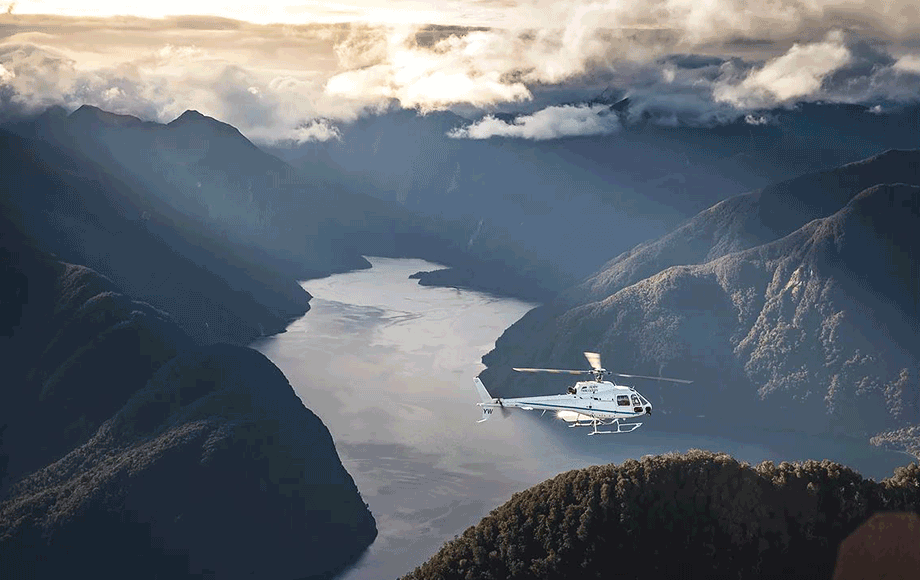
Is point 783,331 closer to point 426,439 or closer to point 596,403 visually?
point 426,439

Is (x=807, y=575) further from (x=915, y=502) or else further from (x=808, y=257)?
(x=808, y=257)

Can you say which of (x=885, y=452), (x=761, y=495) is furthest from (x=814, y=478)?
(x=885, y=452)

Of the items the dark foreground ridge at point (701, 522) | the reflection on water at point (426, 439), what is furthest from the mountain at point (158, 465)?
the dark foreground ridge at point (701, 522)

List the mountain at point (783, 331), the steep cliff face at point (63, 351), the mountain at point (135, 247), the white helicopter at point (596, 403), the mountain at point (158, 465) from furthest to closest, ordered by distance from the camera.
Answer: the mountain at point (135, 247) → the mountain at point (783, 331) → the steep cliff face at point (63, 351) → the mountain at point (158, 465) → the white helicopter at point (596, 403)

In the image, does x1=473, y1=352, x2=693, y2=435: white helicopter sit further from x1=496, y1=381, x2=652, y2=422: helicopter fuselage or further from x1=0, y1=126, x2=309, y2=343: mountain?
x1=0, y1=126, x2=309, y2=343: mountain

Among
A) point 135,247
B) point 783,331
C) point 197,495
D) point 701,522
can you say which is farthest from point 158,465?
point 135,247

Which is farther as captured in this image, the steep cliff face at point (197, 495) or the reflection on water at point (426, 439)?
the reflection on water at point (426, 439)

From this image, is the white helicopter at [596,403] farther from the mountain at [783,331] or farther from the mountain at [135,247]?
the mountain at [135,247]
